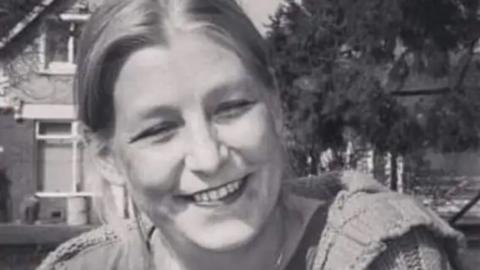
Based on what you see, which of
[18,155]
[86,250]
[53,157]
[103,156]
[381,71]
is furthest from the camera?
[53,157]

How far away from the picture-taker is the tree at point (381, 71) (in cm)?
572

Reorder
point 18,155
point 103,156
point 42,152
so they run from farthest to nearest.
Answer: point 42,152
point 18,155
point 103,156

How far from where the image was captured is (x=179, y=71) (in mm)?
908

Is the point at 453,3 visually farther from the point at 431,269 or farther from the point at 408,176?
the point at 431,269

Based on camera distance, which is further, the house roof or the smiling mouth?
the house roof

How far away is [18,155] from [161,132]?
13998 mm

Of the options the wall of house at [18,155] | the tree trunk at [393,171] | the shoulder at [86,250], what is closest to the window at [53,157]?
the wall of house at [18,155]

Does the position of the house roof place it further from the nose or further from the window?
the window

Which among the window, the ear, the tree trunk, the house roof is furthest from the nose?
the window

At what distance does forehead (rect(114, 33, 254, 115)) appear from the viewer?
0.91 meters

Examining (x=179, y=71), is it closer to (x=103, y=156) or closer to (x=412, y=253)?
(x=103, y=156)

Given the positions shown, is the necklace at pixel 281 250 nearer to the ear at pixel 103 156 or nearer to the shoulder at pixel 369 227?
the shoulder at pixel 369 227

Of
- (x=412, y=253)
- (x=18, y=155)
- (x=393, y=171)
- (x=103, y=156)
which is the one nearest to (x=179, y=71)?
(x=103, y=156)

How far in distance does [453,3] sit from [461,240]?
189 inches
